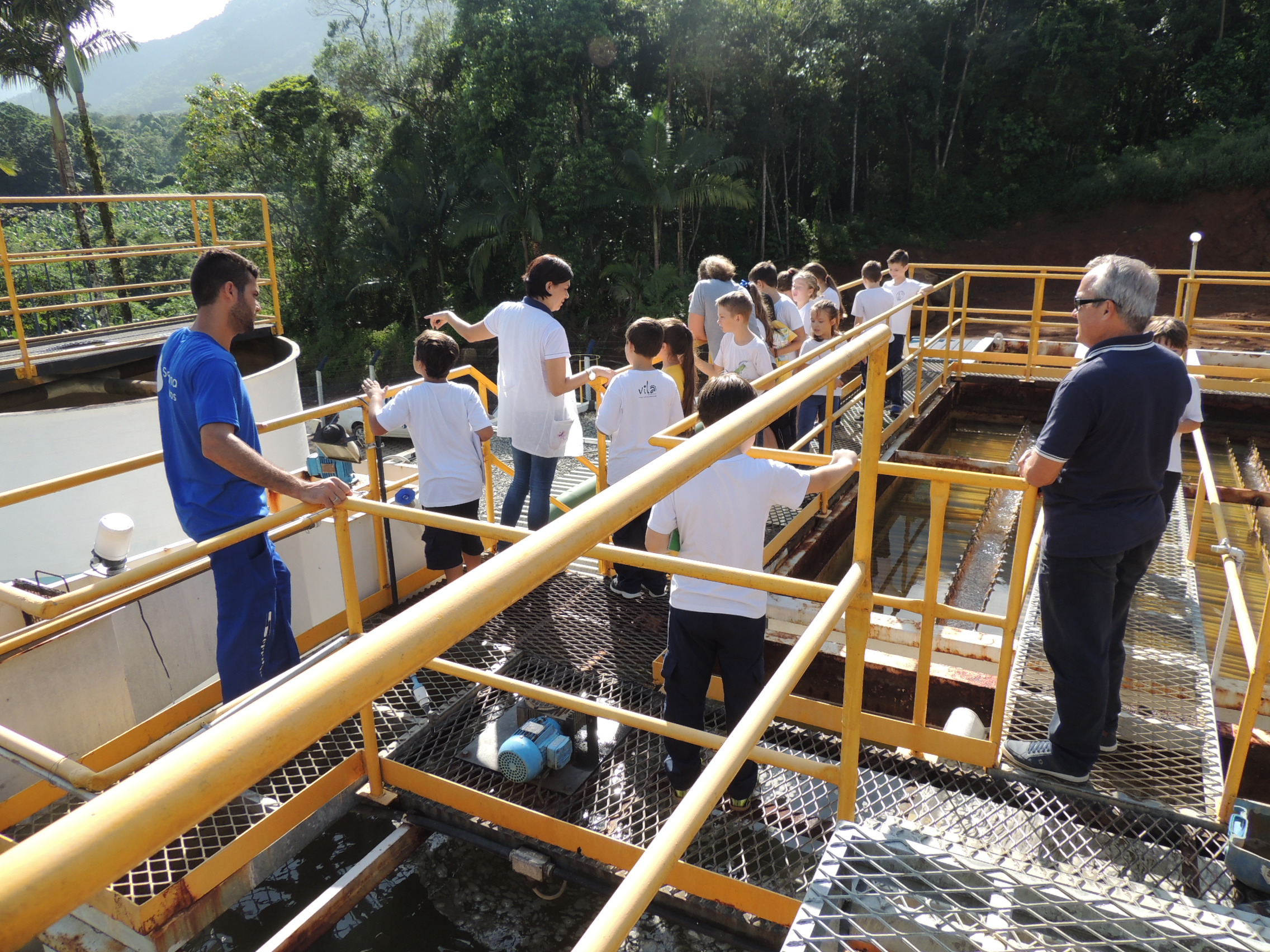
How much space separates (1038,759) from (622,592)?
2302 mm

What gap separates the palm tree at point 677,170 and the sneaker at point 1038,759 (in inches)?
681

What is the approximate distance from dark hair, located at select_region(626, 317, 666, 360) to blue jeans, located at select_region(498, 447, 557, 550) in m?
0.83

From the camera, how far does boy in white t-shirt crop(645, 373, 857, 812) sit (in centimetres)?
274

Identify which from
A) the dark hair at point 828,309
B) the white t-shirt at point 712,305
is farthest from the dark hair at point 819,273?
the white t-shirt at point 712,305

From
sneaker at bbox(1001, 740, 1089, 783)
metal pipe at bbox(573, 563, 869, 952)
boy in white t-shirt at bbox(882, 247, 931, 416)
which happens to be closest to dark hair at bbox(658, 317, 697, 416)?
sneaker at bbox(1001, 740, 1089, 783)

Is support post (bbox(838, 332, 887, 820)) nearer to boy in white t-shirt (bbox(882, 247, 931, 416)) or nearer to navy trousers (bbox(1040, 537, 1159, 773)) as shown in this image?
navy trousers (bbox(1040, 537, 1159, 773))

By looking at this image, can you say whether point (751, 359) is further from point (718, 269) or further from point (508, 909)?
point (508, 909)

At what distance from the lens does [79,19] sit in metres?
20.8

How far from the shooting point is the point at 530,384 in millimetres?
4375

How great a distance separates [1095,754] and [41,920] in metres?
3.33

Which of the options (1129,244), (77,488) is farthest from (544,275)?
(1129,244)

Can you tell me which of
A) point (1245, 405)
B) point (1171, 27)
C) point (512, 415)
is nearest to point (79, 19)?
point (512, 415)

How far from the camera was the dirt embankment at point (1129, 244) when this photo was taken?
914 inches

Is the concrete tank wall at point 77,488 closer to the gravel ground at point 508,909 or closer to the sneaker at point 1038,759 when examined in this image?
the gravel ground at point 508,909
